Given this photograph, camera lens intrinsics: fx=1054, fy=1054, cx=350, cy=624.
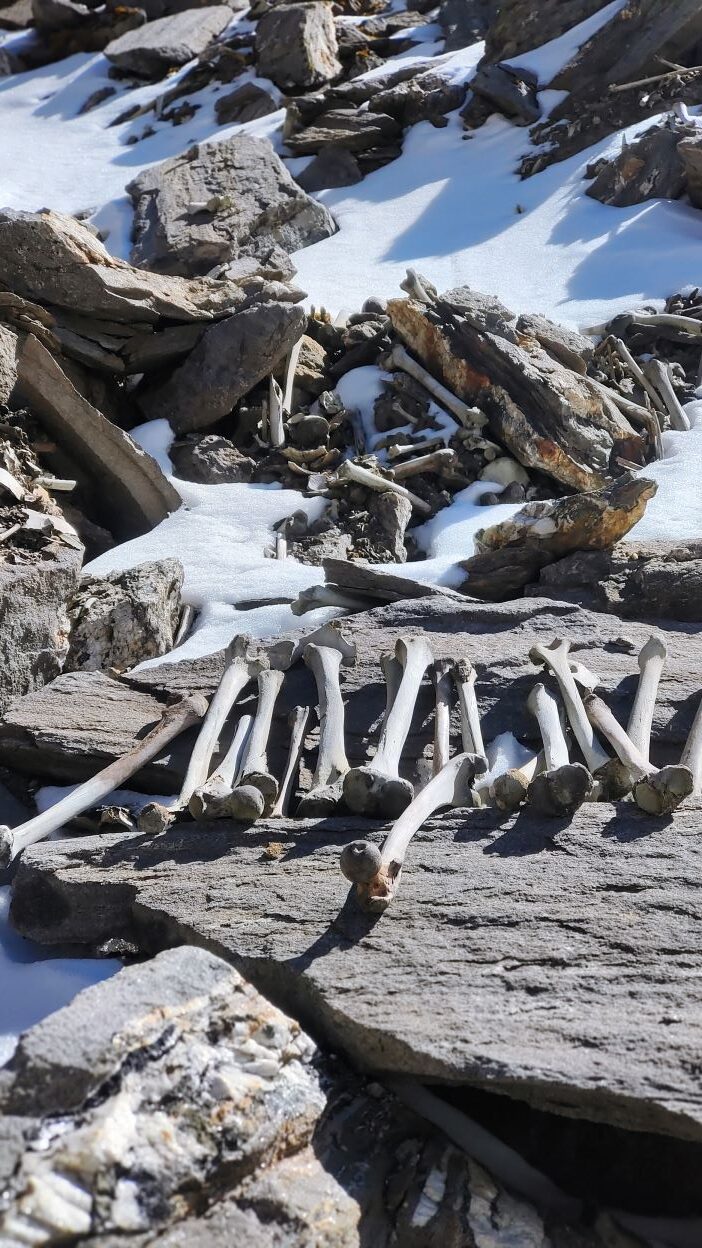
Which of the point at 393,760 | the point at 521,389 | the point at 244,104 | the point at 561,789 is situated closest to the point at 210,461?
the point at 521,389

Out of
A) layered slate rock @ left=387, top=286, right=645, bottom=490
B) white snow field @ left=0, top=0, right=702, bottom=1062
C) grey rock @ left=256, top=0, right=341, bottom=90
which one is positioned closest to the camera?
white snow field @ left=0, top=0, right=702, bottom=1062

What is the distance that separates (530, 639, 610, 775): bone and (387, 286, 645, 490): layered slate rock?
417cm

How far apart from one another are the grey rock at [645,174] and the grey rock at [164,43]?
419 inches

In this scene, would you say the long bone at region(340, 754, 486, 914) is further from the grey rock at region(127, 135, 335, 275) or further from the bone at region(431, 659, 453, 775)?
the grey rock at region(127, 135, 335, 275)

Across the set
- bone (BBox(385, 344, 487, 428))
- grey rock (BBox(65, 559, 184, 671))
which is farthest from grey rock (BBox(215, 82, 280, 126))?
grey rock (BBox(65, 559, 184, 671))

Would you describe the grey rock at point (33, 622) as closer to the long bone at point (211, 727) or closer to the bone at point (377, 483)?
the long bone at point (211, 727)

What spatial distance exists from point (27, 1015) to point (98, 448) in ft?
18.8

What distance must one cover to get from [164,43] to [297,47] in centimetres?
373

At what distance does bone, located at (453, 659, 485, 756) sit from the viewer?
4648 mm

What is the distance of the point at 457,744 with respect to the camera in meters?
4.98

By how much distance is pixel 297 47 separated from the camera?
19328 mm

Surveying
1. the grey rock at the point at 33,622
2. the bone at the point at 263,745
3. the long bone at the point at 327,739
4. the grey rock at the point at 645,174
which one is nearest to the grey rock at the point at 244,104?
the grey rock at the point at 645,174

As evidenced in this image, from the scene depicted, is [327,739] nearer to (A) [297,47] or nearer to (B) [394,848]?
(B) [394,848]

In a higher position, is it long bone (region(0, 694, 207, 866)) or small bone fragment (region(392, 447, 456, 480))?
long bone (region(0, 694, 207, 866))
